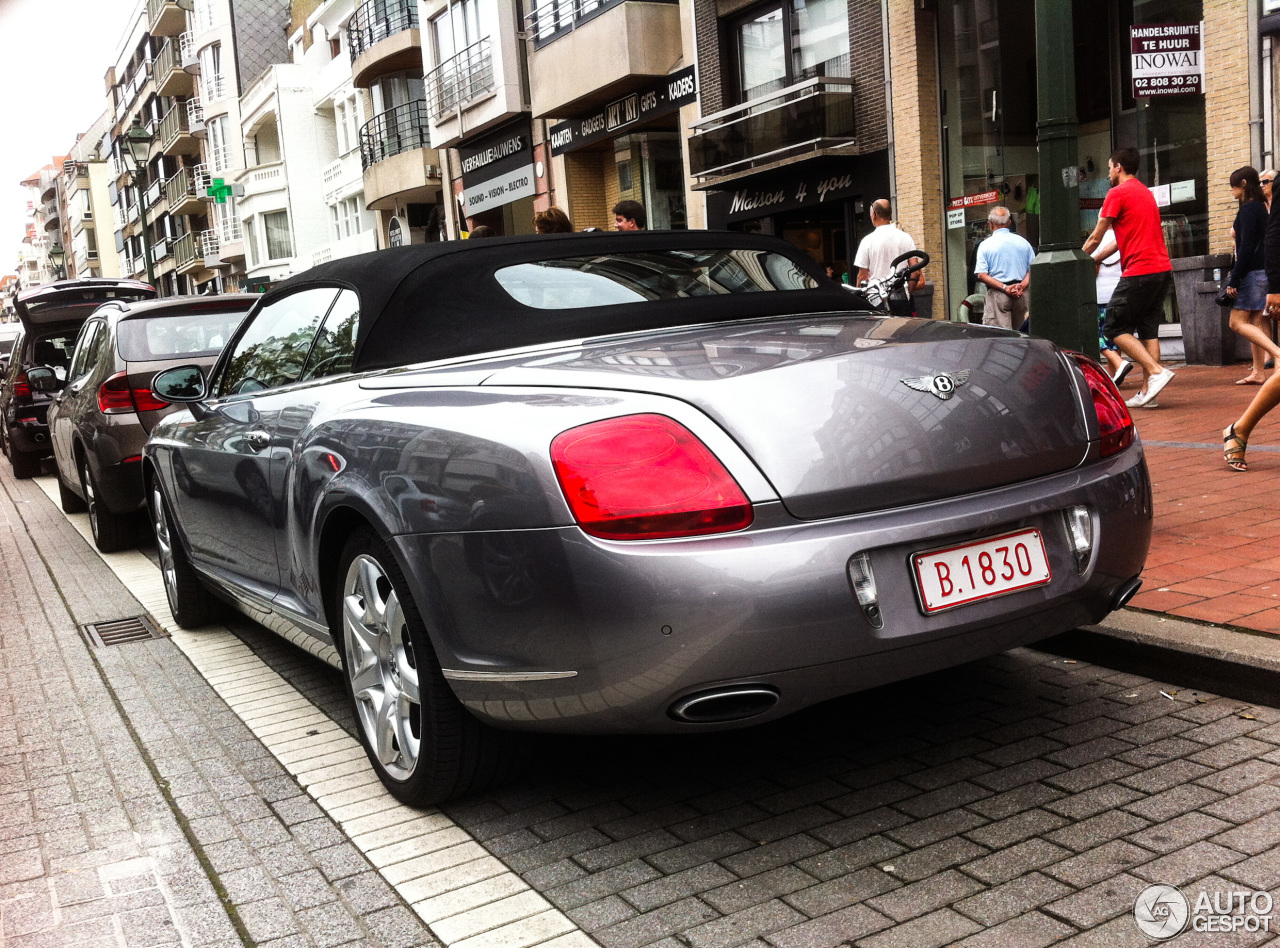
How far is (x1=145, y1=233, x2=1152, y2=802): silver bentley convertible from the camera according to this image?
270 cm

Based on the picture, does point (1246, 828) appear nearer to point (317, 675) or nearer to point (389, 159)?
point (317, 675)

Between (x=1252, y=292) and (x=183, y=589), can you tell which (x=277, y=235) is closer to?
(x=1252, y=292)

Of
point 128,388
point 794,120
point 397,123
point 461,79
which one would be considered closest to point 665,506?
point 128,388

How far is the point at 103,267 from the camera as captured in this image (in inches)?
4102

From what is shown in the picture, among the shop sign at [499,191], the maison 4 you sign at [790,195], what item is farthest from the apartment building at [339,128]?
the maison 4 you sign at [790,195]

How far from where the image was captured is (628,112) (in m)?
23.0

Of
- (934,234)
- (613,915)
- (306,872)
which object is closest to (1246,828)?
(613,915)

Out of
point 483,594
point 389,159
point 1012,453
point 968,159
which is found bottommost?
point 483,594

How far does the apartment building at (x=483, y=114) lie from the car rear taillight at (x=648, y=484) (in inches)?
948

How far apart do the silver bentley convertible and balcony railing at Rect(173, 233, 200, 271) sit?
60.6 metres

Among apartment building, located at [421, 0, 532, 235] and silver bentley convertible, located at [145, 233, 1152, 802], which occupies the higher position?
apartment building, located at [421, 0, 532, 235]

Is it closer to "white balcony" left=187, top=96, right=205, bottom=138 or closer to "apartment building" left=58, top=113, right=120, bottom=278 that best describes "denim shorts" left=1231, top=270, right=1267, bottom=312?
"white balcony" left=187, top=96, right=205, bottom=138

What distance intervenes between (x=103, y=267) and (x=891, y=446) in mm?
112031

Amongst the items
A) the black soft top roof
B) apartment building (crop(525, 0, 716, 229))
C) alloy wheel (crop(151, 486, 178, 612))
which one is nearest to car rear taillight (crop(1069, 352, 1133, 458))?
the black soft top roof
